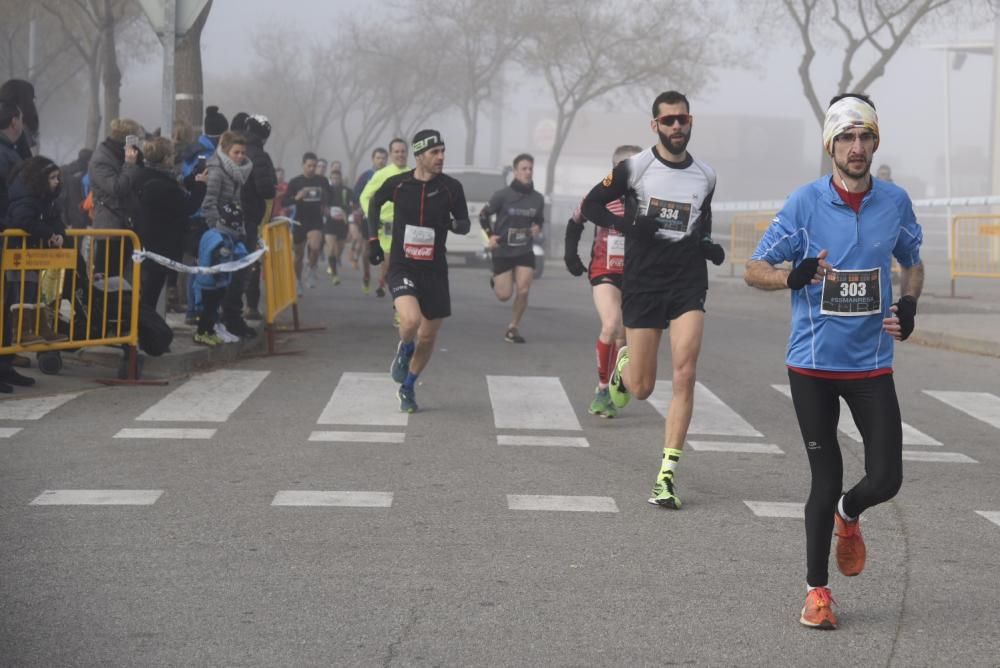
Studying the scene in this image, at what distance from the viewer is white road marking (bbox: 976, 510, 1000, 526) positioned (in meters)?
7.78

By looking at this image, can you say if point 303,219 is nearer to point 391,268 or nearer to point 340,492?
point 391,268

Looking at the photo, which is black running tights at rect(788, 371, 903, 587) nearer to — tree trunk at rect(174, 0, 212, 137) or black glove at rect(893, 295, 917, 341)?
black glove at rect(893, 295, 917, 341)

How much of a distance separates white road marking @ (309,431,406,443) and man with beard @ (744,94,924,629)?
4.23 meters

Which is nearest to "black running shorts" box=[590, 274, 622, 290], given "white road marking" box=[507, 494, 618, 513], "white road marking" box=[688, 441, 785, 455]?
"white road marking" box=[688, 441, 785, 455]

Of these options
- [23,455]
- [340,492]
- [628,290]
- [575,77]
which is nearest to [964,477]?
[628,290]

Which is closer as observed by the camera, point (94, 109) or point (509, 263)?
point (509, 263)

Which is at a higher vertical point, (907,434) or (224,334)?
(224,334)

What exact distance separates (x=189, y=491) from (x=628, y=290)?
8.22ft

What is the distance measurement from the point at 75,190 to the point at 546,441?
12519 millimetres

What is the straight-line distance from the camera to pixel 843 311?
580 centimetres

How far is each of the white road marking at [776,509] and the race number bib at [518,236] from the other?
810cm

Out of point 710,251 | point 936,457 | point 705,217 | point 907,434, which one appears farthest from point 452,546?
point 907,434

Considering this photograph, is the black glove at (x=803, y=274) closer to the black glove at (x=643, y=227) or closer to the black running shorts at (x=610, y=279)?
the black glove at (x=643, y=227)

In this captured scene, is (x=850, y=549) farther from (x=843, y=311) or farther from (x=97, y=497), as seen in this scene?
(x=97, y=497)
